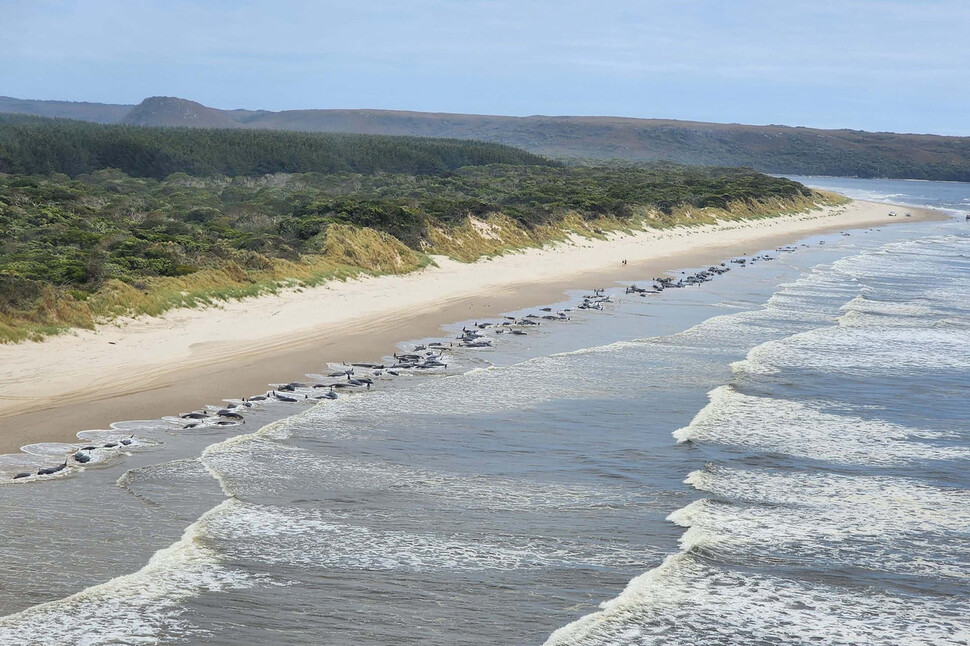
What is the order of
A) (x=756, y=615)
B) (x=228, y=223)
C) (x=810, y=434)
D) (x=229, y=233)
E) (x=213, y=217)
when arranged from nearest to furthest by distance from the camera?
(x=756, y=615)
(x=810, y=434)
(x=229, y=233)
(x=228, y=223)
(x=213, y=217)

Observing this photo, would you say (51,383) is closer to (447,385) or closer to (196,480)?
(196,480)

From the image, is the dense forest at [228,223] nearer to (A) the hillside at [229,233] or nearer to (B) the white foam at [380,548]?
(A) the hillside at [229,233]

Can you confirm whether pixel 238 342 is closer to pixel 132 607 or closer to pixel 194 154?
pixel 132 607

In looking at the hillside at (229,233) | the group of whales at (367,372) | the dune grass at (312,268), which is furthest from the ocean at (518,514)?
the hillside at (229,233)

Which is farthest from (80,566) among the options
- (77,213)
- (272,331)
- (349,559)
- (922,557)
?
(77,213)

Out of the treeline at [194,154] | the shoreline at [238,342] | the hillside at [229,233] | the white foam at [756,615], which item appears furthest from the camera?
the treeline at [194,154]

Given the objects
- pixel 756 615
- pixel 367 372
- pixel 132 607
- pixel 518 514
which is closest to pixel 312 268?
pixel 367 372
